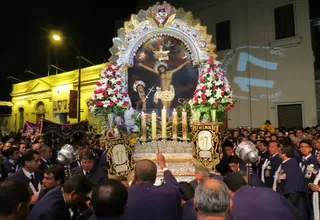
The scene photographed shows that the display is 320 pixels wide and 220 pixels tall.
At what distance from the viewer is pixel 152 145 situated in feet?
24.7

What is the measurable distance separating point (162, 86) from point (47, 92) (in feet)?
60.6

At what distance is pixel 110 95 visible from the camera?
8.16 m

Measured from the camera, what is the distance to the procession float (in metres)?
7.59

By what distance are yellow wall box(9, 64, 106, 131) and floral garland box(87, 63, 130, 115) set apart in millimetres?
11826

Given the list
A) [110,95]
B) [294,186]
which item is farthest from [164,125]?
[294,186]

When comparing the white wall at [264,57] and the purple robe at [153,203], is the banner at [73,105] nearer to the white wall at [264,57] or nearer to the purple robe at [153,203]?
the white wall at [264,57]

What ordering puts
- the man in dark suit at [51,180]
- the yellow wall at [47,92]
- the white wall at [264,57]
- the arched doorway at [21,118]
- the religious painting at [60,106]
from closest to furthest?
the man in dark suit at [51,180], the white wall at [264,57], the yellow wall at [47,92], the religious painting at [60,106], the arched doorway at [21,118]

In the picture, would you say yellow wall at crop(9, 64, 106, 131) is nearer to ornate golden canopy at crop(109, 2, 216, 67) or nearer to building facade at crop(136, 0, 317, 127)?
building facade at crop(136, 0, 317, 127)

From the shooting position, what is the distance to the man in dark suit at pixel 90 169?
5695 millimetres

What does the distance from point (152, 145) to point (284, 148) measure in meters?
3.08

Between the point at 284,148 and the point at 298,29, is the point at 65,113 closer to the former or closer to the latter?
the point at 298,29

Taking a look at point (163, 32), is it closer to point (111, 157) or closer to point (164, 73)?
point (164, 73)

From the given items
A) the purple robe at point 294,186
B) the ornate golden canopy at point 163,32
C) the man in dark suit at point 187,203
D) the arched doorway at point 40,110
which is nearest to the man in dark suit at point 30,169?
the man in dark suit at point 187,203

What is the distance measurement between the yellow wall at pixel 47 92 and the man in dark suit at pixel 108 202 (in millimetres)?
18162
